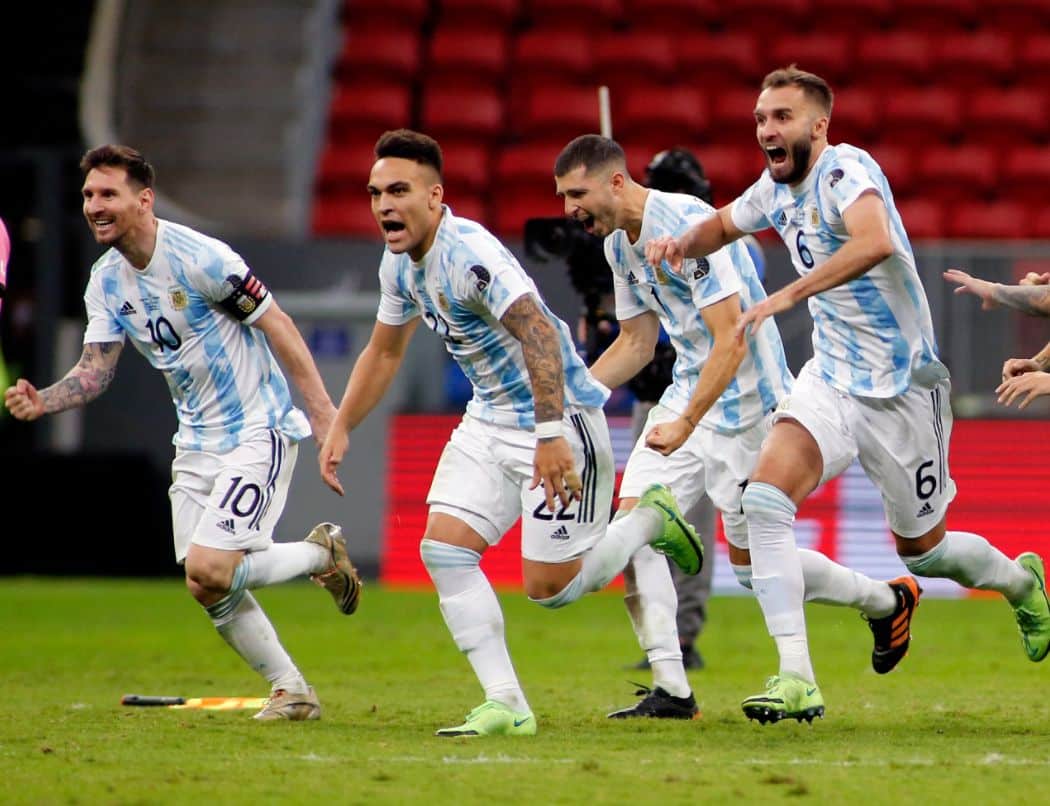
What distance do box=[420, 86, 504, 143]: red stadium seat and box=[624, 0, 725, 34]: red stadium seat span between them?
2.08 metres

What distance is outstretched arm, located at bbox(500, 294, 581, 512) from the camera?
6.23 meters

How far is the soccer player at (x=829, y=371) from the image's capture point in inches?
261

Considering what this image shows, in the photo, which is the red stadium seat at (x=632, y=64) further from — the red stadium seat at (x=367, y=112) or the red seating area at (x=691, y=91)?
the red stadium seat at (x=367, y=112)

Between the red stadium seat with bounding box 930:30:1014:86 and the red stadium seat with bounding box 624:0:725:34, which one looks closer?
the red stadium seat with bounding box 930:30:1014:86

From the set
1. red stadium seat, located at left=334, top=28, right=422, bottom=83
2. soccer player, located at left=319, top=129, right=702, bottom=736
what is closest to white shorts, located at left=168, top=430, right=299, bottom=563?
soccer player, located at left=319, top=129, right=702, bottom=736

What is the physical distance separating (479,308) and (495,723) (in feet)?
4.81

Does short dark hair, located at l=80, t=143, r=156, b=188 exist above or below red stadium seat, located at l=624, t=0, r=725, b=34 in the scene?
below

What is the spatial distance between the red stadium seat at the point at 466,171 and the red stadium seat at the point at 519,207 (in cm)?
25

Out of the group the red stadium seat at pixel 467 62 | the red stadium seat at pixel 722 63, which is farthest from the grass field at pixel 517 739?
the red stadium seat at pixel 722 63

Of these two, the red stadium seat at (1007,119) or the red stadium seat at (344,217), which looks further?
the red stadium seat at (1007,119)

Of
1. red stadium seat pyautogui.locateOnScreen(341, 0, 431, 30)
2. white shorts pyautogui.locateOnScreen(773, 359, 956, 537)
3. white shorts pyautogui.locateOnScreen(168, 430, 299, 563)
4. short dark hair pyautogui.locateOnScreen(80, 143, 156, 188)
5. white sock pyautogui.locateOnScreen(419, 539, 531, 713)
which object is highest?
red stadium seat pyautogui.locateOnScreen(341, 0, 431, 30)

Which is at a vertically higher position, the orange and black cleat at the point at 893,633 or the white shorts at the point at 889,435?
the white shorts at the point at 889,435

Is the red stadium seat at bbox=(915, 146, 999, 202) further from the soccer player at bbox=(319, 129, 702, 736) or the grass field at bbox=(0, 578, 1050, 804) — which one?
the soccer player at bbox=(319, 129, 702, 736)

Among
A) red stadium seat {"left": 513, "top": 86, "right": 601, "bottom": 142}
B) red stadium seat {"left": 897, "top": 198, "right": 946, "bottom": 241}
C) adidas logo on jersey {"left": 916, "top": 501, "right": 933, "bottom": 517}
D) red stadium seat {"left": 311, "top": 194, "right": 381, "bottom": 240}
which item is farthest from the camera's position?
red stadium seat {"left": 513, "top": 86, "right": 601, "bottom": 142}
